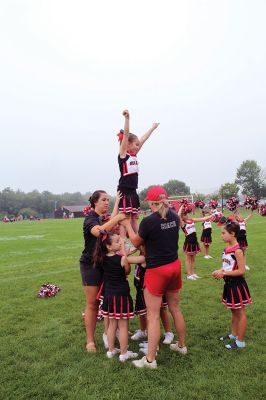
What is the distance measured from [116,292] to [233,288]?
5.47 feet

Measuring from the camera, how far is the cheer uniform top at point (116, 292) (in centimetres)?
487

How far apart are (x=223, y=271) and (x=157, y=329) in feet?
4.26

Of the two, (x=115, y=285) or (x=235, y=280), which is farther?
(x=235, y=280)

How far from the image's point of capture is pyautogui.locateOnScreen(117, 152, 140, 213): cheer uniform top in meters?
5.31

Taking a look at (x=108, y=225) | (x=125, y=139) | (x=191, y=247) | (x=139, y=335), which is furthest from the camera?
(x=191, y=247)

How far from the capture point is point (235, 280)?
17.4 ft

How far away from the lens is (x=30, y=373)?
4.61 metres

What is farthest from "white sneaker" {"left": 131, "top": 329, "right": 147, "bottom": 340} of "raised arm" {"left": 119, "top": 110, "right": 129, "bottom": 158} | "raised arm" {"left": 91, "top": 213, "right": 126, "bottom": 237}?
"raised arm" {"left": 119, "top": 110, "right": 129, "bottom": 158}

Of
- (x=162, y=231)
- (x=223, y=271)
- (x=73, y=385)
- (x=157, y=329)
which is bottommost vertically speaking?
(x=73, y=385)

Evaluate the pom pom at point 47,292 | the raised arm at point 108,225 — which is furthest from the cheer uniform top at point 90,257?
the pom pom at point 47,292

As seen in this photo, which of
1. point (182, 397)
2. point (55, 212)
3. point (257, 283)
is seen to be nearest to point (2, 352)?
point (182, 397)

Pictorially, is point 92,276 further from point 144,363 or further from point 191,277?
point 191,277

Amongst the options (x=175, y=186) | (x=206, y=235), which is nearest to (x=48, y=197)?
(x=175, y=186)

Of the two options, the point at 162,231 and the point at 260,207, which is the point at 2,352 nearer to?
the point at 162,231
